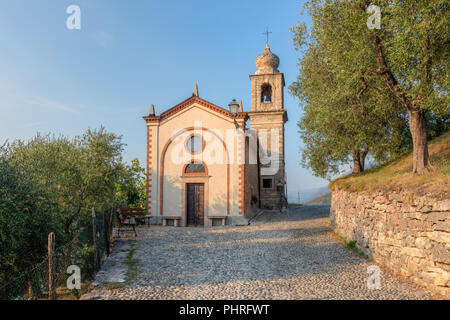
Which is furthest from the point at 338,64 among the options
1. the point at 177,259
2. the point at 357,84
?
the point at 177,259

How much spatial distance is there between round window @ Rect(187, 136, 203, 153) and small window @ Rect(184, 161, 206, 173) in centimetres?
79

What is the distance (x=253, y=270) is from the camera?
8383 millimetres

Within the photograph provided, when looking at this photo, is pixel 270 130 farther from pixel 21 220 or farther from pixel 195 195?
pixel 21 220

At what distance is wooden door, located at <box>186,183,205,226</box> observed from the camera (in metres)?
18.2

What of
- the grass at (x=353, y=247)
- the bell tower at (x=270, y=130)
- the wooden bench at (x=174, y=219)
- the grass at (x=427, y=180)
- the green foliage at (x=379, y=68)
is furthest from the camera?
the bell tower at (x=270, y=130)

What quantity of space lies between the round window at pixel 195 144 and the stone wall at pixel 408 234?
33.2ft

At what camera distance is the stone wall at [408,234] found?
6281 millimetres

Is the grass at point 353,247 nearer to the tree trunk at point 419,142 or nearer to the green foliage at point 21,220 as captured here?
the tree trunk at point 419,142

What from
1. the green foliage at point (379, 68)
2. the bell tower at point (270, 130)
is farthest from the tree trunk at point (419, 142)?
the bell tower at point (270, 130)

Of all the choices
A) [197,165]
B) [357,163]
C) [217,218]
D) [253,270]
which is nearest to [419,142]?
[253,270]

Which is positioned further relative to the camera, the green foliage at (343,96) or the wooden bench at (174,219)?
the wooden bench at (174,219)

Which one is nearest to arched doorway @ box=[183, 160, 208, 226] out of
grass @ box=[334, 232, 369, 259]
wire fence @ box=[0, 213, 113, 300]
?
Answer: grass @ box=[334, 232, 369, 259]
